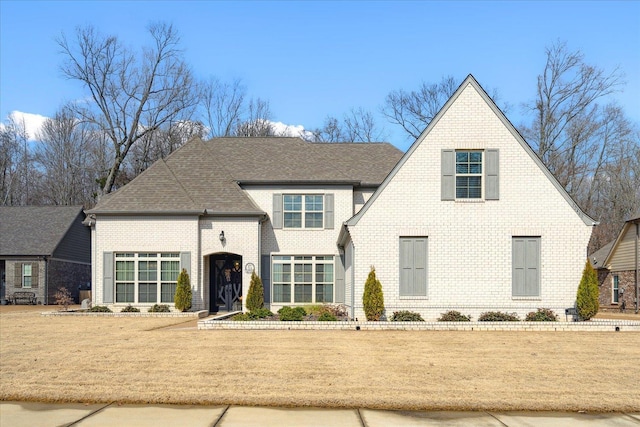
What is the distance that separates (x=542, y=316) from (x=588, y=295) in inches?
59.1

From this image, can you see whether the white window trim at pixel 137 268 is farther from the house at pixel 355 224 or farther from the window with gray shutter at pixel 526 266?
the window with gray shutter at pixel 526 266

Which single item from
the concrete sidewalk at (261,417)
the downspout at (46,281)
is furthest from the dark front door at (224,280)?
the concrete sidewalk at (261,417)

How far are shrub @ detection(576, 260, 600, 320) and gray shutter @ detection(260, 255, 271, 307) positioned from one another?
472 inches

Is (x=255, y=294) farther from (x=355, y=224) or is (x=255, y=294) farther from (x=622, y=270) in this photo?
(x=622, y=270)

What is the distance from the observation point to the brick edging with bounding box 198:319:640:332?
61.3 ft

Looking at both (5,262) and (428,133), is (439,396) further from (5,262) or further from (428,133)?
(5,262)

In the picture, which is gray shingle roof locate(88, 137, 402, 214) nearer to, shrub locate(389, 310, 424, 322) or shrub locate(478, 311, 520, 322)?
shrub locate(389, 310, 424, 322)

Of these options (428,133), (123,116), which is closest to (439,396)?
(428,133)

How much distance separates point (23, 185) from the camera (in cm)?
6138

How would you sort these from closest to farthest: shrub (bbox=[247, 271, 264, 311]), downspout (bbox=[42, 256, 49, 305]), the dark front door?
shrub (bbox=[247, 271, 264, 311])
the dark front door
downspout (bbox=[42, 256, 49, 305])

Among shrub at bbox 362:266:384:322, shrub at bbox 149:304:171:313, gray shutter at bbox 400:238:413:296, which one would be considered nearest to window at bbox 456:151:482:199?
gray shutter at bbox 400:238:413:296

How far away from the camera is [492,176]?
67.9 feet

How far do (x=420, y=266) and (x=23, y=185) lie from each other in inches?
2023

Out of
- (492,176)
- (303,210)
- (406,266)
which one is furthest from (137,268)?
(492,176)
